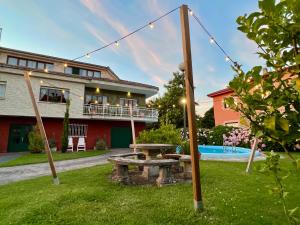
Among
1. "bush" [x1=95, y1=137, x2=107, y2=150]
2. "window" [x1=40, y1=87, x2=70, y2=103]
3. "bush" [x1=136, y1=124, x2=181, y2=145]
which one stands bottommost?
"bush" [x1=95, y1=137, x2=107, y2=150]

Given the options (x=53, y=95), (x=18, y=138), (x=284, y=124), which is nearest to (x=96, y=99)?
(x=53, y=95)

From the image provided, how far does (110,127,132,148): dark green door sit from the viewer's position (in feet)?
67.9

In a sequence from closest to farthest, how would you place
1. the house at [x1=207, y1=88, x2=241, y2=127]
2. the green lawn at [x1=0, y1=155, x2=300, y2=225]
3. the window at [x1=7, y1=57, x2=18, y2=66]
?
the green lawn at [x1=0, y1=155, x2=300, y2=225], the window at [x1=7, y1=57, x2=18, y2=66], the house at [x1=207, y1=88, x2=241, y2=127]

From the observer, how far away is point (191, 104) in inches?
150

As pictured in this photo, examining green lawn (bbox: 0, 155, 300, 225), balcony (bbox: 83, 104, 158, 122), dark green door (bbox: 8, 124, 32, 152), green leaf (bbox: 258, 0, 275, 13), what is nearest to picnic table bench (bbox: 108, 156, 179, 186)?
green lawn (bbox: 0, 155, 300, 225)

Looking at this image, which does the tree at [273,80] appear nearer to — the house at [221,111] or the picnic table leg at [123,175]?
the picnic table leg at [123,175]

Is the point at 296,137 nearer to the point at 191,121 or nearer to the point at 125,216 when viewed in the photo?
the point at 191,121

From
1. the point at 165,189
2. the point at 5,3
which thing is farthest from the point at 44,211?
the point at 5,3

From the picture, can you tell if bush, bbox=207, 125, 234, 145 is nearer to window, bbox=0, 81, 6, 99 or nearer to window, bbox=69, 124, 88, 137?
window, bbox=69, 124, 88, 137

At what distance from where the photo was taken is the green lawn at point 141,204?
11.4ft

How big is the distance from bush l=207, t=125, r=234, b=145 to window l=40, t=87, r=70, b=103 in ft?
43.8

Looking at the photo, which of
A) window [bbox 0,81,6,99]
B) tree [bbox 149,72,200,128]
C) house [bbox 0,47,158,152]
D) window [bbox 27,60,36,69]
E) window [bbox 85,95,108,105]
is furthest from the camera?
tree [bbox 149,72,200,128]

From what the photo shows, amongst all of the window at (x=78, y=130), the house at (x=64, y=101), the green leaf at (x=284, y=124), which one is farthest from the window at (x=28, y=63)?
the green leaf at (x=284, y=124)

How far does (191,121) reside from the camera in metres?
3.78
